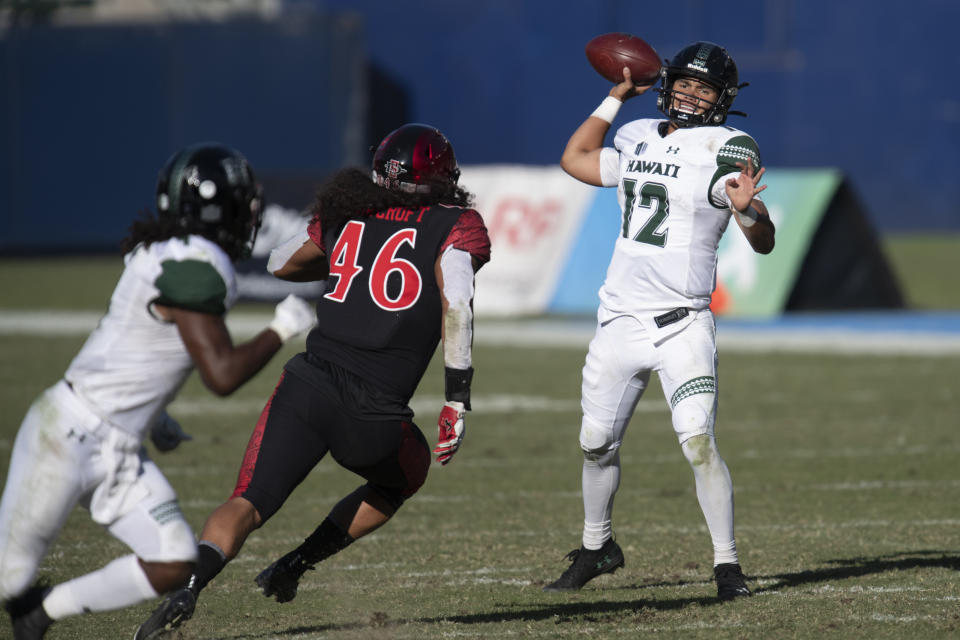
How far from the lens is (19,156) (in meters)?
32.0

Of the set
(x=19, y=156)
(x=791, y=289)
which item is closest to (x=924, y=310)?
(x=791, y=289)

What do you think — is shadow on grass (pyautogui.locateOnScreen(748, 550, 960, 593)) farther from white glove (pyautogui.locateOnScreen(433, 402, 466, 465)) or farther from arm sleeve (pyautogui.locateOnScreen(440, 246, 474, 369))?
arm sleeve (pyautogui.locateOnScreen(440, 246, 474, 369))

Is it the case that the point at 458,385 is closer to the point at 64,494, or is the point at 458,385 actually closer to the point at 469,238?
the point at 469,238

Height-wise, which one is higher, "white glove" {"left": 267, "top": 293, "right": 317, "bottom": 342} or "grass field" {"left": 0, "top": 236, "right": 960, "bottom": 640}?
"white glove" {"left": 267, "top": 293, "right": 317, "bottom": 342}

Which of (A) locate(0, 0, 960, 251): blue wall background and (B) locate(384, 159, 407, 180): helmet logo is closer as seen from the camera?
(B) locate(384, 159, 407, 180): helmet logo

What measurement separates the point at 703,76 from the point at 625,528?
2.36 metres

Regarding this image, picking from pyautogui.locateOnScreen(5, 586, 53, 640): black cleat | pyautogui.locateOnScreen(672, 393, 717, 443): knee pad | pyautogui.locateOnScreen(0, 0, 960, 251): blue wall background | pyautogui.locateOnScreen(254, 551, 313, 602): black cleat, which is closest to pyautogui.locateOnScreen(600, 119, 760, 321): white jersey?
Answer: pyautogui.locateOnScreen(672, 393, 717, 443): knee pad

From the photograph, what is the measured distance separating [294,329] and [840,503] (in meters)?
4.12

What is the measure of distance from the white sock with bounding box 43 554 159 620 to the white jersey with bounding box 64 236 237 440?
0.40 meters

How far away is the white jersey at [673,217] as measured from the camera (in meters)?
5.38

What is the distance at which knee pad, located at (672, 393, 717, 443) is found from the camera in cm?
521

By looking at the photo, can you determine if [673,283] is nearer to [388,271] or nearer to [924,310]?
[388,271]

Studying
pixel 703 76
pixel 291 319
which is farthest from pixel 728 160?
pixel 291 319

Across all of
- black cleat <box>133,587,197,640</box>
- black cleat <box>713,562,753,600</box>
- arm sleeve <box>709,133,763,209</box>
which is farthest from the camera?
arm sleeve <box>709,133,763,209</box>
